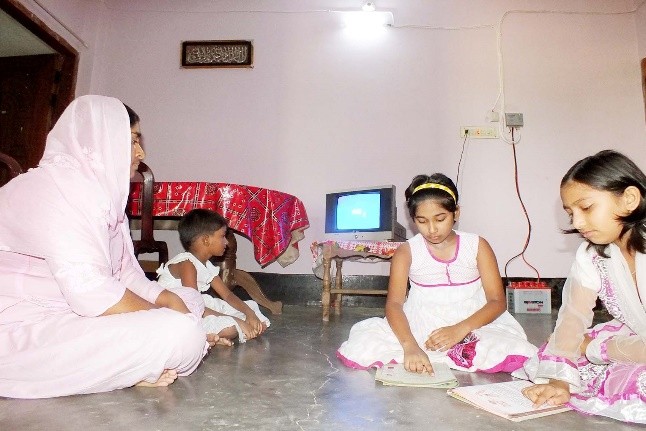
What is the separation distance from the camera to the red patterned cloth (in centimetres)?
307

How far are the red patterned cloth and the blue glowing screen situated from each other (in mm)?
452

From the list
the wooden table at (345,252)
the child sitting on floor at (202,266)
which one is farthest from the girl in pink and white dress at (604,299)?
the wooden table at (345,252)

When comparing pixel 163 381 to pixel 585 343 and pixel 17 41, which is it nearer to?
pixel 585 343

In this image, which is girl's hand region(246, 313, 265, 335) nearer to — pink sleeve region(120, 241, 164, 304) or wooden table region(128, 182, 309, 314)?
pink sleeve region(120, 241, 164, 304)

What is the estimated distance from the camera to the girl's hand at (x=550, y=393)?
120 cm

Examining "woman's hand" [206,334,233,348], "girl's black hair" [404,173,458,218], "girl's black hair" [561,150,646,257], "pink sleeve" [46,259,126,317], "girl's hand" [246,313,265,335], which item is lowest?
"woman's hand" [206,334,233,348]

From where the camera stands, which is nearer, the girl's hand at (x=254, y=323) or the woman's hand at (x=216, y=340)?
the woman's hand at (x=216, y=340)

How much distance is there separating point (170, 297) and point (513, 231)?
3.07 m

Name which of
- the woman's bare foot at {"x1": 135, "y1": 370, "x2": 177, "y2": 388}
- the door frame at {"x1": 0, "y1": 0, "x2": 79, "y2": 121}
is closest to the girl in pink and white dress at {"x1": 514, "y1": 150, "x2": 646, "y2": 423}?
the woman's bare foot at {"x1": 135, "y1": 370, "x2": 177, "y2": 388}

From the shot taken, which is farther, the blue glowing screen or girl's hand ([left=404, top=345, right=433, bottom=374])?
the blue glowing screen

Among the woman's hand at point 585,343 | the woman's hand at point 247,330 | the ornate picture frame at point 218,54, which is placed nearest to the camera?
the woman's hand at point 585,343

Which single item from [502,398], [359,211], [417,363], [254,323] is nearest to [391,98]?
[359,211]

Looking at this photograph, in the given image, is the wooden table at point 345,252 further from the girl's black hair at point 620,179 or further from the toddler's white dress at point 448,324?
the girl's black hair at point 620,179

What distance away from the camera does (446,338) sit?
166cm
